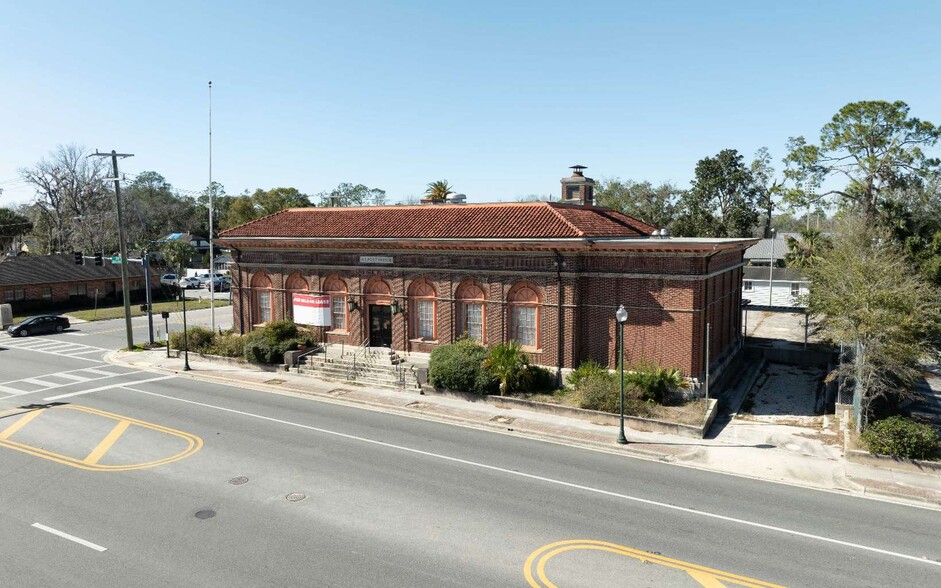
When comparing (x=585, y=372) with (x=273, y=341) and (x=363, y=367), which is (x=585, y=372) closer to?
(x=363, y=367)

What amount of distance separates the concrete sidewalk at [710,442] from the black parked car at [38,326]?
26.3 meters

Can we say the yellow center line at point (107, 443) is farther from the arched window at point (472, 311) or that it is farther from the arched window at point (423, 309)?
the arched window at point (472, 311)

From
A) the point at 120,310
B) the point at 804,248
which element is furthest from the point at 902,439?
the point at 120,310

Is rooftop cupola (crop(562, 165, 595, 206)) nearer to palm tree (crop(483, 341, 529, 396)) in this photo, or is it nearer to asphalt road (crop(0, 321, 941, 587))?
palm tree (crop(483, 341, 529, 396))

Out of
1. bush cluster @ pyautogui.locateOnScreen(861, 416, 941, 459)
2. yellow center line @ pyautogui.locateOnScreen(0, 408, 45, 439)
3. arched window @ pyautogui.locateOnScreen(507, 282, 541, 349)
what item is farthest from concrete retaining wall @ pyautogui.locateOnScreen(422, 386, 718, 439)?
yellow center line @ pyautogui.locateOnScreen(0, 408, 45, 439)

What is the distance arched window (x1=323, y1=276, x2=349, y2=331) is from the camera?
32375 mm

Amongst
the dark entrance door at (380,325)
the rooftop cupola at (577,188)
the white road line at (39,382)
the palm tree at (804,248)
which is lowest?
the white road line at (39,382)

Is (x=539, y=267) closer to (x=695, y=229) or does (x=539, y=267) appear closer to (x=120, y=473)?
(x=120, y=473)

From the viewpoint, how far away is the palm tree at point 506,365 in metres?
25.3

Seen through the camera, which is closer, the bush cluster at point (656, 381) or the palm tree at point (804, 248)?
the bush cluster at point (656, 381)

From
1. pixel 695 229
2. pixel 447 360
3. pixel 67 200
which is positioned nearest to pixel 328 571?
pixel 447 360

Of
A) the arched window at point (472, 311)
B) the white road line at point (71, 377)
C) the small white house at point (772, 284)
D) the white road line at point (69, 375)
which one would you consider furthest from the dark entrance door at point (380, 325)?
the small white house at point (772, 284)

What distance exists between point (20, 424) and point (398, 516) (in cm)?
1677

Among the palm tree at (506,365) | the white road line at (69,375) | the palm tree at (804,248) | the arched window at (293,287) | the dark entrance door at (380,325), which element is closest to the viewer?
the palm tree at (506,365)
